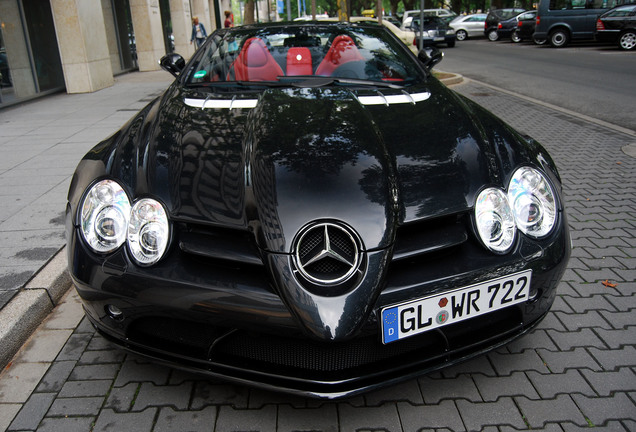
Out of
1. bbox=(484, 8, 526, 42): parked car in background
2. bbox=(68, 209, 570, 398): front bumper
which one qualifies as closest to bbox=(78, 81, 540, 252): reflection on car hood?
bbox=(68, 209, 570, 398): front bumper

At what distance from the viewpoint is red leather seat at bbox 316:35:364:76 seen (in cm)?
346

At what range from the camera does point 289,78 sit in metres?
3.34

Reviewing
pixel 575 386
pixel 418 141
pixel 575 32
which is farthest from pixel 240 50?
pixel 575 32

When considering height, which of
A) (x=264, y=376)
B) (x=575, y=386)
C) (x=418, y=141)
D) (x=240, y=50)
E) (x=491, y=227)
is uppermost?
(x=240, y=50)

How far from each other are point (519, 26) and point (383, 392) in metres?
25.7

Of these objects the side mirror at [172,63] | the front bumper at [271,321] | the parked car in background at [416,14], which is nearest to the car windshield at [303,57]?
the side mirror at [172,63]

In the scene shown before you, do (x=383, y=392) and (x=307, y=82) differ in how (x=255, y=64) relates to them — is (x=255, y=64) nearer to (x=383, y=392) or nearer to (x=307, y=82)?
(x=307, y=82)

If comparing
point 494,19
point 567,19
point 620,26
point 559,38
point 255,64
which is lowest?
→ point 559,38

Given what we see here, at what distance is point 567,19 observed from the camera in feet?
67.1

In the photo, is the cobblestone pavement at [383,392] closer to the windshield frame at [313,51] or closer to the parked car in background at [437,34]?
the windshield frame at [313,51]

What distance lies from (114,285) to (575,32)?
22.4m

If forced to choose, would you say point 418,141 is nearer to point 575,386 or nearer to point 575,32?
point 575,386

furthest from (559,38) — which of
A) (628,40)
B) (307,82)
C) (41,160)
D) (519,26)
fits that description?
(307,82)

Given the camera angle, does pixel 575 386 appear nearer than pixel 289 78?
Yes
